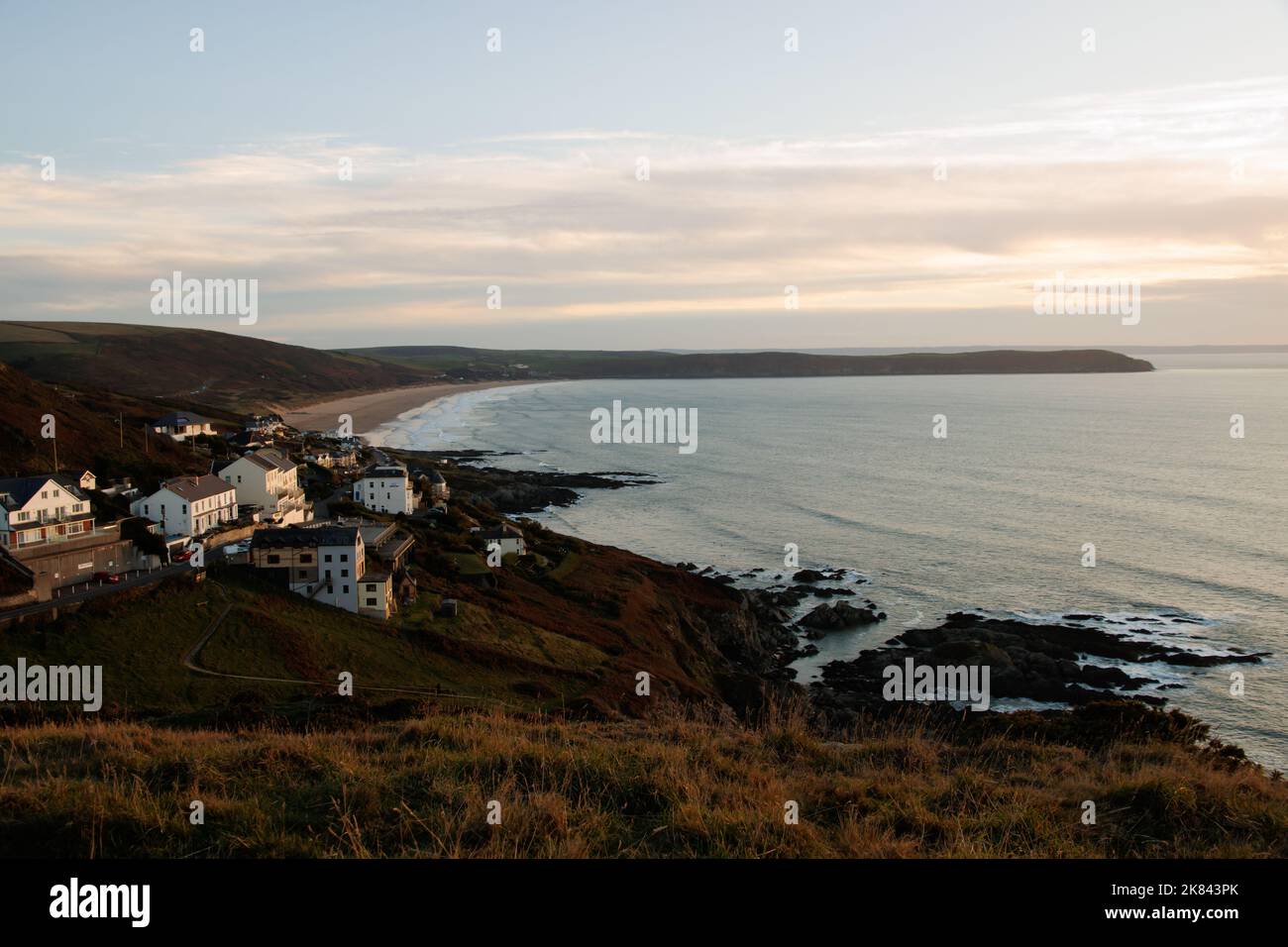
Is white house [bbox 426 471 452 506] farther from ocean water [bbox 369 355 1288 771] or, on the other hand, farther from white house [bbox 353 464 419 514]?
ocean water [bbox 369 355 1288 771]

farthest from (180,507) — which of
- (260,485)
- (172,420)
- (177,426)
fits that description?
(172,420)

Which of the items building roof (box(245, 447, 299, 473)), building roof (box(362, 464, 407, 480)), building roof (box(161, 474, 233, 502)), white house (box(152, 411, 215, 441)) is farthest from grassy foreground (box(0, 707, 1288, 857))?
white house (box(152, 411, 215, 441))

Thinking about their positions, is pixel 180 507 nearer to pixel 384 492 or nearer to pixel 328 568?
pixel 328 568

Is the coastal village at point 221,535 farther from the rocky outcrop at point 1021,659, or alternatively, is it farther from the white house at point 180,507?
the rocky outcrop at point 1021,659

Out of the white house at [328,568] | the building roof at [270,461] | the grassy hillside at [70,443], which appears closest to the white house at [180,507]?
the building roof at [270,461]
